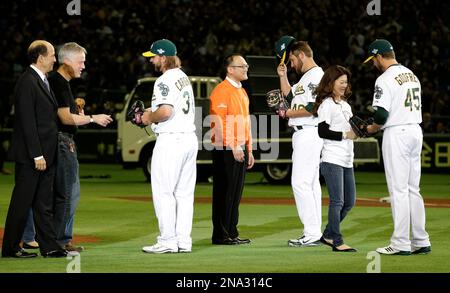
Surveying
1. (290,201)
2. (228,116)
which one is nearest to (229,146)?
(228,116)

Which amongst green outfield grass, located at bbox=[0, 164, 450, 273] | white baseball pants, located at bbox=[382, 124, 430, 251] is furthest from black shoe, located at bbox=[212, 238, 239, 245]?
white baseball pants, located at bbox=[382, 124, 430, 251]

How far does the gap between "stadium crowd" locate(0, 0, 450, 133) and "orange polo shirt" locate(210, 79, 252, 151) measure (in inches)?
700

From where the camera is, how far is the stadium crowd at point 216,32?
32719 mm

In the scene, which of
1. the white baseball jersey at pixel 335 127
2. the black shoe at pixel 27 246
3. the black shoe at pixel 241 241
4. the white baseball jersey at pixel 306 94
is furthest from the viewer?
the black shoe at pixel 241 241

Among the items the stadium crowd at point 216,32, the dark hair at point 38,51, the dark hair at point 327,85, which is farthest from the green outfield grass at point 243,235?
the stadium crowd at point 216,32

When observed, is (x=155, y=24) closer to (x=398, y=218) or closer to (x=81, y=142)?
→ (x=81, y=142)

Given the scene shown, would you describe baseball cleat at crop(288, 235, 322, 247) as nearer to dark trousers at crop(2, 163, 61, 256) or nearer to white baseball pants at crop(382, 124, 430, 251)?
white baseball pants at crop(382, 124, 430, 251)

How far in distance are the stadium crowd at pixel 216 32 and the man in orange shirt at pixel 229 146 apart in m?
17.7

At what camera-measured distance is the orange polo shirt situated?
12977mm

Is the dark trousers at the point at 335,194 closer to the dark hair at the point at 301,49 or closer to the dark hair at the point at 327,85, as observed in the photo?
the dark hair at the point at 327,85

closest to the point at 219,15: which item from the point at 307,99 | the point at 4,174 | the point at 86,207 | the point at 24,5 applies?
the point at 24,5

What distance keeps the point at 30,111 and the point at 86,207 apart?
23.5 feet

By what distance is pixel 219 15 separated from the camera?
120 feet

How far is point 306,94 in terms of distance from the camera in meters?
12.7
